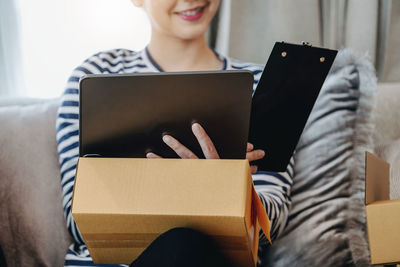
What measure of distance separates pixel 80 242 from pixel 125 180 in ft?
1.43

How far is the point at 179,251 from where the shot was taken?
72 centimetres

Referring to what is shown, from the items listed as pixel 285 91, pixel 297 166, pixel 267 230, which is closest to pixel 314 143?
pixel 297 166

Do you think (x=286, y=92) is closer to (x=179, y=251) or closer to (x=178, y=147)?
(x=178, y=147)

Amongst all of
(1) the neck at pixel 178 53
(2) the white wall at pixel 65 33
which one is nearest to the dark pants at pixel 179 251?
(1) the neck at pixel 178 53

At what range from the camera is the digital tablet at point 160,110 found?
77 centimetres

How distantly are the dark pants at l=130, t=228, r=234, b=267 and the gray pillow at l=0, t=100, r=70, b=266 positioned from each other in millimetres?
421

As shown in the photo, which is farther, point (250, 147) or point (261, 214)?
point (250, 147)

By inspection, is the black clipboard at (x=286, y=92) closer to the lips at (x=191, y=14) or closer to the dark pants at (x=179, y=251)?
the dark pants at (x=179, y=251)

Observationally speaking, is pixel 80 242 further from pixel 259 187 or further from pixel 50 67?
pixel 50 67

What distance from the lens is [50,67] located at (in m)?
1.66

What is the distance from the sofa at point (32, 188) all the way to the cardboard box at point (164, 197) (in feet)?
1.25

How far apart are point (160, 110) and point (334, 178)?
1.80 feet

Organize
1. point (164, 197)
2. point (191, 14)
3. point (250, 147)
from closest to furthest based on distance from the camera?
point (164, 197) < point (250, 147) < point (191, 14)

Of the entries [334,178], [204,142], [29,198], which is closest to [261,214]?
[204,142]
